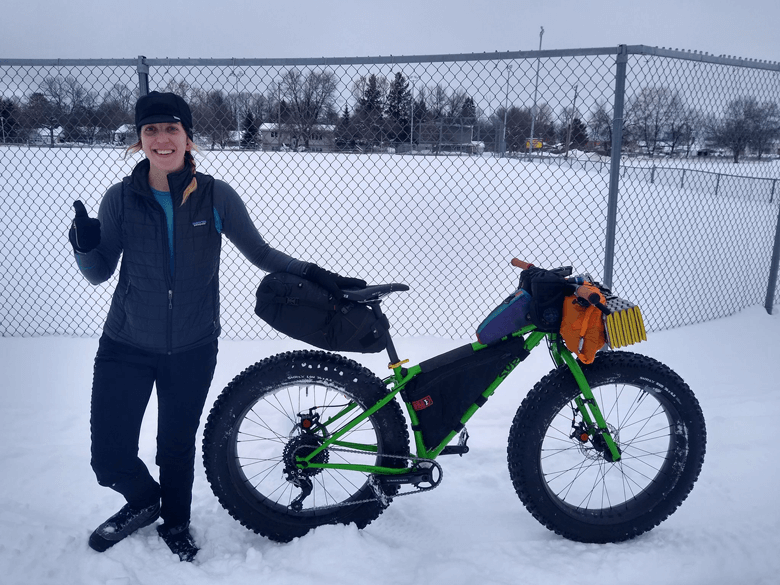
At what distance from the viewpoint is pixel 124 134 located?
16.0 feet

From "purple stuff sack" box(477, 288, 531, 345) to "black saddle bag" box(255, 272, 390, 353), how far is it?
18.1 inches

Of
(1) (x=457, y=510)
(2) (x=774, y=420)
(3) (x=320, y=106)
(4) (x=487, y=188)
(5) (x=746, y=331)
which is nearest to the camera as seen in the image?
(1) (x=457, y=510)

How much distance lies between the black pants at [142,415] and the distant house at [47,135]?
12.2 ft

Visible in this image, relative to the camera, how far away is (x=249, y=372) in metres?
2.32

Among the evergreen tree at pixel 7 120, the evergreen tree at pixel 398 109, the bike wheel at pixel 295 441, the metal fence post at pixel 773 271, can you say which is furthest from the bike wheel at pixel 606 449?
the evergreen tree at pixel 7 120

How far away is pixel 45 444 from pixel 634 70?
4.54 meters

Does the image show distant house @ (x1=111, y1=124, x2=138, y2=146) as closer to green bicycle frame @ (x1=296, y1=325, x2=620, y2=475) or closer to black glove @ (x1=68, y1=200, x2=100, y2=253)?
black glove @ (x1=68, y1=200, x2=100, y2=253)

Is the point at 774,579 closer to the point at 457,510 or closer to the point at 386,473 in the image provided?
the point at 457,510

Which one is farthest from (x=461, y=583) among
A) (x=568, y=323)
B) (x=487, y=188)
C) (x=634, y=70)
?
(x=487, y=188)

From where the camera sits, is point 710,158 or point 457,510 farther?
point 710,158

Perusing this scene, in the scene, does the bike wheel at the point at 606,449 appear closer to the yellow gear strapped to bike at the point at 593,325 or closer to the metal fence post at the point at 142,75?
the yellow gear strapped to bike at the point at 593,325

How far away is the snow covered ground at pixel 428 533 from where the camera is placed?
221cm

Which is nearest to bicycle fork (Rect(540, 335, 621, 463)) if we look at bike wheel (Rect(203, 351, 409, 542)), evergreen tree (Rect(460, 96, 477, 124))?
bike wheel (Rect(203, 351, 409, 542))

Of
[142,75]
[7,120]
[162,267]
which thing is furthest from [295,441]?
[7,120]
